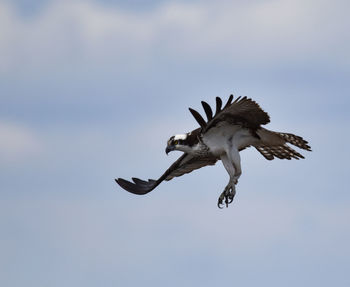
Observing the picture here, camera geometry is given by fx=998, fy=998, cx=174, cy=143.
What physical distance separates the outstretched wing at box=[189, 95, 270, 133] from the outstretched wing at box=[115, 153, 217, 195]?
60.4 inches

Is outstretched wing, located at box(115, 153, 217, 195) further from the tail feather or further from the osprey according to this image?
the tail feather

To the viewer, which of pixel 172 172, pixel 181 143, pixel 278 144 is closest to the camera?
pixel 181 143

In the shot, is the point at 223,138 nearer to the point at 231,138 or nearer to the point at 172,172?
the point at 231,138

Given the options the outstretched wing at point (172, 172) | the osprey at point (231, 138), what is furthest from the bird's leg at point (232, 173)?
the outstretched wing at point (172, 172)

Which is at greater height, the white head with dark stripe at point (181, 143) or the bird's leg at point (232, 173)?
the white head with dark stripe at point (181, 143)

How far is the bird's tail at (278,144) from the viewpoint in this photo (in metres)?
17.1

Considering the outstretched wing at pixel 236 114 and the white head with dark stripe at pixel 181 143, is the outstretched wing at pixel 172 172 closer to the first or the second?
the white head with dark stripe at pixel 181 143

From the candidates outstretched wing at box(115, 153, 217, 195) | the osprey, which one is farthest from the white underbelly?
outstretched wing at box(115, 153, 217, 195)

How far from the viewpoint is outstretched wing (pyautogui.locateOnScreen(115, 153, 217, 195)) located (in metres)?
18.0

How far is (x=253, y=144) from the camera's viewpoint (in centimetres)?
1736

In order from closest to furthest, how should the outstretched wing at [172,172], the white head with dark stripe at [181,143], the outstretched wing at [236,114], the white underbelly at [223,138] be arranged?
1. the outstretched wing at [236,114]
2. the white underbelly at [223,138]
3. the white head with dark stripe at [181,143]
4. the outstretched wing at [172,172]

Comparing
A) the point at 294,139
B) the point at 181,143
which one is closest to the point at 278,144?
the point at 294,139

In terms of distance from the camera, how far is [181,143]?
668 inches

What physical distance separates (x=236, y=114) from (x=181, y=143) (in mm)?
1272
